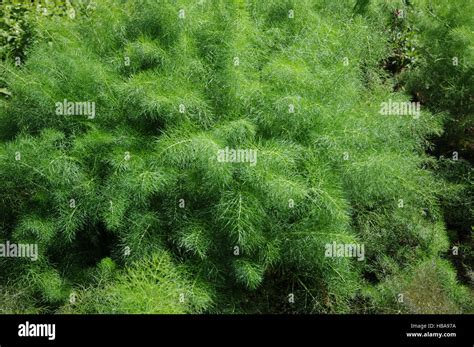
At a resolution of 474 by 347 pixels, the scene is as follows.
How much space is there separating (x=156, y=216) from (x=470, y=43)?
3.13 meters

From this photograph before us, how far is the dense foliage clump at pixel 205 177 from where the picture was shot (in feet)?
12.0

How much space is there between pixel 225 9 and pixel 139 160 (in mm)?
1266

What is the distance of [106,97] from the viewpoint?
395 centimetres

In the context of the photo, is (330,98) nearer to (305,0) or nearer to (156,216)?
(305,0)

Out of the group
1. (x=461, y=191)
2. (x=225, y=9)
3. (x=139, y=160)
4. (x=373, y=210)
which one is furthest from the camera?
(x=461, y=191)

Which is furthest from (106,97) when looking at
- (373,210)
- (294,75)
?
(373,210)

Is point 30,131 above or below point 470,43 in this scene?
below

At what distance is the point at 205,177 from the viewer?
366 cm

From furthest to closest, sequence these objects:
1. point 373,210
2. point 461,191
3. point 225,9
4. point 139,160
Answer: point 461,191
point 373,210
point 225,9
point 139,160

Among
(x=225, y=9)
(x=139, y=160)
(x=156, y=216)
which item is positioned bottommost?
(x=156, y=216)

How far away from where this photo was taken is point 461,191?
4.74 meters

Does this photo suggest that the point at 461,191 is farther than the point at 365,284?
Yes

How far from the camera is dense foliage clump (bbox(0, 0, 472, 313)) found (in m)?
3.66

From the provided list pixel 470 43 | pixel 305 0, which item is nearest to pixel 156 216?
pixel 305 0
